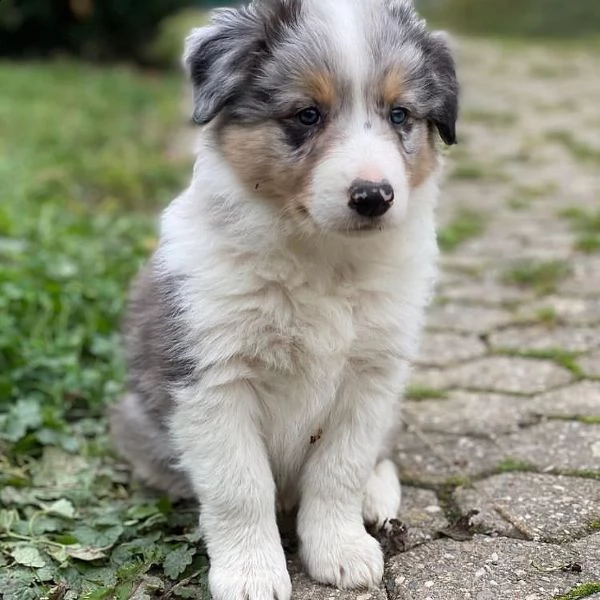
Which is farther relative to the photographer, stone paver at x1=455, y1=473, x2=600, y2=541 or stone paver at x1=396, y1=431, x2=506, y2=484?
stone paver at x1=396, y1=431, x2=506, y2=484

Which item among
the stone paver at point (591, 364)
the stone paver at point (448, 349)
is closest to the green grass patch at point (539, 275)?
the stone paver at point (448, 349)

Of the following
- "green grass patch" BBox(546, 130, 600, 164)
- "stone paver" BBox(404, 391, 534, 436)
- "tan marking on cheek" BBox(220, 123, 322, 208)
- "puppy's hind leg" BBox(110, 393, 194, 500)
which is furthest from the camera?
"green grass patch" BBox(546, 130, 600, 164)

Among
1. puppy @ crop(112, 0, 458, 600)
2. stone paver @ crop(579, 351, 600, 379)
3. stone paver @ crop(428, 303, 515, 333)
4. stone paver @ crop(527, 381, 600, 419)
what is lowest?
stone paver @ crop(428, 303, 515, 333)

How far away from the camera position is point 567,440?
13.1 ft

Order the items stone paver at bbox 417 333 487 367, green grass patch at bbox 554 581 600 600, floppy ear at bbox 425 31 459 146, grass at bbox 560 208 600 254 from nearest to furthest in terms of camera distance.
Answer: green grass patch at bbox 554 581 600 600 < floppy ear at bbox 425 31 459 146 < stone paver at bbox 417 333 487 367 < grass at bbox 560 208 600 254

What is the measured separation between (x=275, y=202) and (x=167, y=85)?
10597 mm

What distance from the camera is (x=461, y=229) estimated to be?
723 cm

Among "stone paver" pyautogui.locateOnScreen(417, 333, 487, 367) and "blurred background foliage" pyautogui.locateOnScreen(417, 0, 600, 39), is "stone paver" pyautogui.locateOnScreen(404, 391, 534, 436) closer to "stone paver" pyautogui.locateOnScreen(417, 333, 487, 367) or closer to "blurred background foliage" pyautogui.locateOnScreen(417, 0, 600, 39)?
"stone paver" pyautogui.locateOnScreen(417, 333, 487, 367)

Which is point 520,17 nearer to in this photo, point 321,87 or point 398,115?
point 398,115

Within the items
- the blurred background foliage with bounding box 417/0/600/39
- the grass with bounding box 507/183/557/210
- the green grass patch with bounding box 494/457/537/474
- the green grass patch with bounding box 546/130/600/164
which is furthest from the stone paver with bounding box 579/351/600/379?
the blurred background foliage with bounding box 417/0/600/39

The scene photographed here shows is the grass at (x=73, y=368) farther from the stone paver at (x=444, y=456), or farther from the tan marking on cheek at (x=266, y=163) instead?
the tan marking on cheek at (x=266, y=163)

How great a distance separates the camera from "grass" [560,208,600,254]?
6.65 meters

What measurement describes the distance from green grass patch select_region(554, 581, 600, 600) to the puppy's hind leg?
1.41m

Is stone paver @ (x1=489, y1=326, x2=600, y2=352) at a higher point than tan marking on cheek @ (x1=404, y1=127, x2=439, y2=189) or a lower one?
lower
